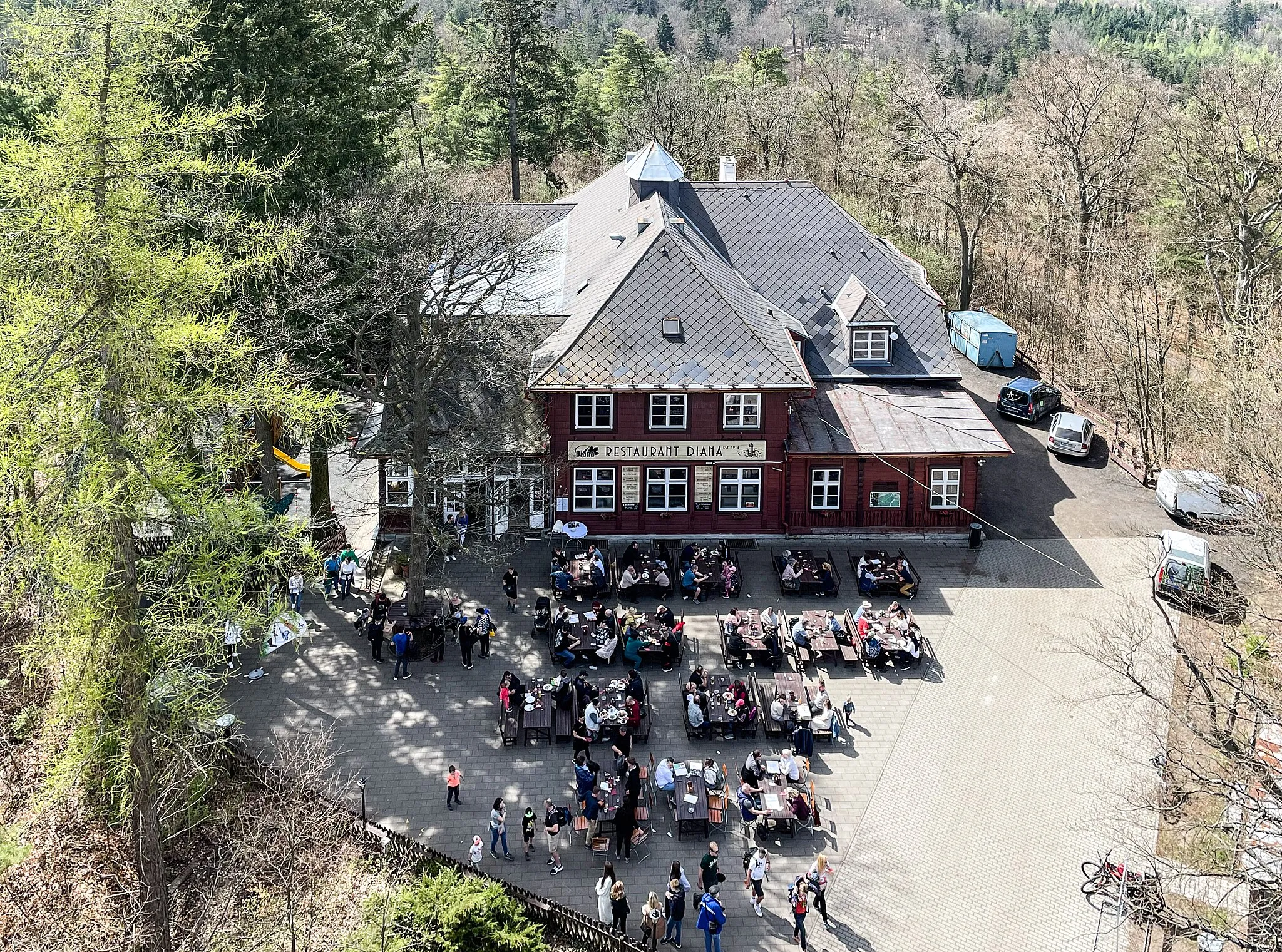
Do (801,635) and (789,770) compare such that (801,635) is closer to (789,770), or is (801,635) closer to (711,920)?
(789,770)

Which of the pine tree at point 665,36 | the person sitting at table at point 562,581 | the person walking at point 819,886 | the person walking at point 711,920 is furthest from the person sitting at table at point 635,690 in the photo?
the pine tree at point 665,36

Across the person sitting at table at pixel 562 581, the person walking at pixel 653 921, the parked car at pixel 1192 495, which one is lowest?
the person walking at pixel 653 921

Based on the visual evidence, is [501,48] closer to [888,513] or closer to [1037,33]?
[888,513]

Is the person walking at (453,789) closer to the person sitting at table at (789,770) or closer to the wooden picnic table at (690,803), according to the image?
the wooden picnic table at (690,803)

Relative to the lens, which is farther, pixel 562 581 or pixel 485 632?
pixel 562 581

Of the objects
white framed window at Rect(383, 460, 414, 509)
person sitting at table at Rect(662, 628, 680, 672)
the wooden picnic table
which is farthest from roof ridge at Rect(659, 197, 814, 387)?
the wooden picnic table

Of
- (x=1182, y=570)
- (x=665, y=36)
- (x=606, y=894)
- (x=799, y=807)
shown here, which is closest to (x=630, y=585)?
(x=799, y=807)
